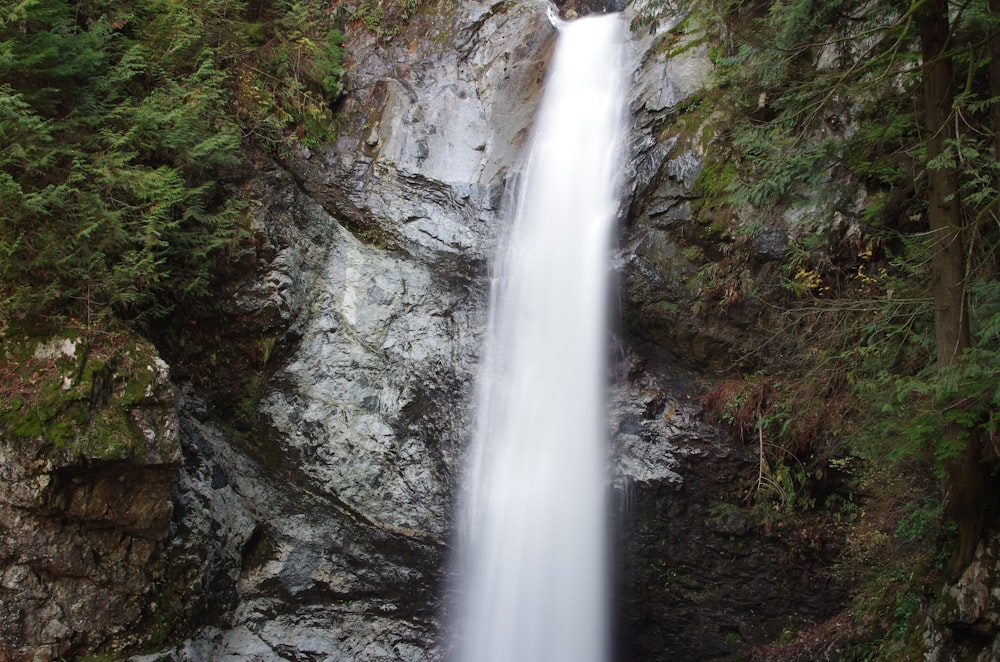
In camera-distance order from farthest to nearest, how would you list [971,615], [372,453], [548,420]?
1. [548,420]
2. [372,453]
3. [971,615]

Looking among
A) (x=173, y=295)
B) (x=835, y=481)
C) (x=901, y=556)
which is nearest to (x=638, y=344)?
(x=835, y=481)

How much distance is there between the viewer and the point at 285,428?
759cm

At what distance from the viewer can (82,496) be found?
5.76 m

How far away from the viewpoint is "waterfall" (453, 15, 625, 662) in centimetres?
721

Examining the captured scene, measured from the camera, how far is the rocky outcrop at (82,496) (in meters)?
5.54

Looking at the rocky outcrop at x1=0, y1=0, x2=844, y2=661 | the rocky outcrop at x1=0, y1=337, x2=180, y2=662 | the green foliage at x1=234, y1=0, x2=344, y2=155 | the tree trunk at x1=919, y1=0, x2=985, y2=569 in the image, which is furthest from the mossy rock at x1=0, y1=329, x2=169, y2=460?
the tree trunk at x1=919, y1=0, x2=985, y2=569

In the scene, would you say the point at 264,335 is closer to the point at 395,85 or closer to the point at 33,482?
the point at 33,482

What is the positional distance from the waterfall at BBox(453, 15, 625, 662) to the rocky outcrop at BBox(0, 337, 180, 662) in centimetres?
333

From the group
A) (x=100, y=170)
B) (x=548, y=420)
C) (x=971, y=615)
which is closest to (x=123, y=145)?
(x=100, y=170)

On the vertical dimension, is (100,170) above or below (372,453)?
above

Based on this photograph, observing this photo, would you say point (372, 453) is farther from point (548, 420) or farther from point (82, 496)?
point (82, 496)

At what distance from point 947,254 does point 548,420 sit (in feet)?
14.6

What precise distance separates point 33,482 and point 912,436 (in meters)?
7.06

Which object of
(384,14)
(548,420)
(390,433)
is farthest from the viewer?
(384,14)
